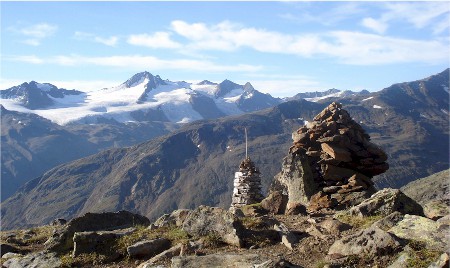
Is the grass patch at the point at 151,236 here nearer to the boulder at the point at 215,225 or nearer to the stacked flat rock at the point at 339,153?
the boulder at the point at 215,225

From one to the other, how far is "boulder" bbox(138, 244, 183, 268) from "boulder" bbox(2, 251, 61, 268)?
3573mm

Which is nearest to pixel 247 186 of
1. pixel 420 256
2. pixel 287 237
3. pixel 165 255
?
pixel 287 237

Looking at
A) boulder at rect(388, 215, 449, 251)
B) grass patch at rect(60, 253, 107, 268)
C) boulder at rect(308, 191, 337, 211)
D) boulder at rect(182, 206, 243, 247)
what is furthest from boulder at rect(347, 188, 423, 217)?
grass patch at rect(60, 253, 107, 268)

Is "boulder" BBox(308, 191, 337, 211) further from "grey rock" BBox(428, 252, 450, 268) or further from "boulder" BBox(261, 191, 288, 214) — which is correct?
"grey rock" BBox(428, 252, 450, 268)

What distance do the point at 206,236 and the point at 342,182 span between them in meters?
16.5

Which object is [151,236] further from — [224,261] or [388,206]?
[388,206]

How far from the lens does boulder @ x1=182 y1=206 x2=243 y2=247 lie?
16.5m

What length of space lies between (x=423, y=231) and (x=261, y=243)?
553cm

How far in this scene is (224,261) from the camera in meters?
13.8

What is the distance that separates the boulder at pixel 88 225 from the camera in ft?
58.7

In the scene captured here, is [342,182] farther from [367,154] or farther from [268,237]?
[268,237]

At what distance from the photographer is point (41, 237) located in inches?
872

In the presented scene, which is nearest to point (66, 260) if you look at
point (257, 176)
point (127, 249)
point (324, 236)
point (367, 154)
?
point (127, 249)

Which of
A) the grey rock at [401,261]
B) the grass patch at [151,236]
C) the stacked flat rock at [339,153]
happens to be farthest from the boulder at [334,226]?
the stacked flat rock at [339,153]
